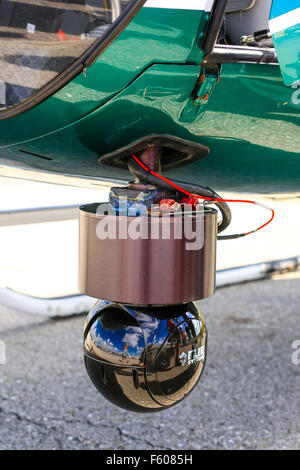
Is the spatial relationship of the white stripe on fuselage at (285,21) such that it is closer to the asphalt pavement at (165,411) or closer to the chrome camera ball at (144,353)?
the chrome camera ball at (144,353)

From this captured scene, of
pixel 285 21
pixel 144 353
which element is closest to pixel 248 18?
pixel 285 21

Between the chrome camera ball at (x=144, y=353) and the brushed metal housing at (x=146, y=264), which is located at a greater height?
the brushed metal housing at (x=146, y=264)

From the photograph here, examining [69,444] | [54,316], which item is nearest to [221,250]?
[54,316]

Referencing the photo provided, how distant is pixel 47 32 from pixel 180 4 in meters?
0.28

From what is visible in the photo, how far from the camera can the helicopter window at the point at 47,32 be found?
114cm

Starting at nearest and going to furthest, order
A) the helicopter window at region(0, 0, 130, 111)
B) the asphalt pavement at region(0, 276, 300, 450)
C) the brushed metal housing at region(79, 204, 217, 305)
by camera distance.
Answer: the helicopter window at region(0, 0, 130, 111)
the brushed metal housing at region(79, 204, 217, 305)
the asphalt pavement at region(0, 276, 300, 450)

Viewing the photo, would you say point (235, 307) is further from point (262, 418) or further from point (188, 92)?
point (188, 92)

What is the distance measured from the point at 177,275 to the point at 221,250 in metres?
3.86

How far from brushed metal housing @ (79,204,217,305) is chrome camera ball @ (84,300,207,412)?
0.07 metres

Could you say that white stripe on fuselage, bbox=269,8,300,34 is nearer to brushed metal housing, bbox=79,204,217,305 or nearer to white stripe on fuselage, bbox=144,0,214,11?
white stripe on fuselage, bbox=144,0,214,11

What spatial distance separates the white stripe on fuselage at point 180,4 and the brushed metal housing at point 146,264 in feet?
1.33

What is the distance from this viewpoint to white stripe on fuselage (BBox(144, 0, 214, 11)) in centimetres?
104

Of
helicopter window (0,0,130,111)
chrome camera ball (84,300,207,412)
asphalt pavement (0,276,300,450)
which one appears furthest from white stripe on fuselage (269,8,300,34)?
asphalt pavement (0,276,300,450)

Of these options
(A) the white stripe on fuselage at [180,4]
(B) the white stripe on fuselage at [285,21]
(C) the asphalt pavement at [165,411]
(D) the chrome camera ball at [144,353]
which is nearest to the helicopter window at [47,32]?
(A) the white stripe on fuselage at [180,4]
